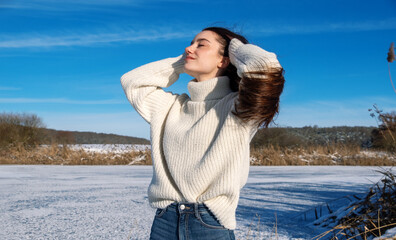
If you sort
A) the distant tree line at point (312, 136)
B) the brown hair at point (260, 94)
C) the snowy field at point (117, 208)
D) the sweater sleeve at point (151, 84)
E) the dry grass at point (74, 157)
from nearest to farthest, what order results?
the brown hair at point (260, 94), the sweater sleeve at point (151, 84), the snowy field at point (117, 208), the dry grass at point (74, 157), the distant tree line at point (312, 136)

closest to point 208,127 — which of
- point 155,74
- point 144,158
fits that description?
point 155,74

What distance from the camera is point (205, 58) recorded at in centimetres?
150

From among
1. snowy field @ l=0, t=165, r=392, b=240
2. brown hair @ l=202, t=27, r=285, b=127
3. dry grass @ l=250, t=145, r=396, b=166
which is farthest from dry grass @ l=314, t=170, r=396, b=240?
dry grass @ l=250, t=145, r=396, b=166

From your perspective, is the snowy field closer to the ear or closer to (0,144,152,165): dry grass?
the ear

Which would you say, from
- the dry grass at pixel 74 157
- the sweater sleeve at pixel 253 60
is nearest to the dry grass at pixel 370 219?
the sweater sleeve at pixel 253 60

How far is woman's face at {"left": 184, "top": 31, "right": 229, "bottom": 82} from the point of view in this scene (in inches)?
59.4

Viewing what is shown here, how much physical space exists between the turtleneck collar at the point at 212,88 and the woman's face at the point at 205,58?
0.18ft

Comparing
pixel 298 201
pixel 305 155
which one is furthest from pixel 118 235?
pixel 305 155

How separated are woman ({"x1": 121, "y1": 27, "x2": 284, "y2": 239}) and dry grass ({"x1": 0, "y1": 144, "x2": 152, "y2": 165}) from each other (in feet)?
24.3

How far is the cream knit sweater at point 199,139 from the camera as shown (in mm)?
1365

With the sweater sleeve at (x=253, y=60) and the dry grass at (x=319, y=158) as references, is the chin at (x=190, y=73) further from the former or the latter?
the dry grass at (x=319, y=158)

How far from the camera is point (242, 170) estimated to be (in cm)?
149

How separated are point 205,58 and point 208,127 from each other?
0.29 m

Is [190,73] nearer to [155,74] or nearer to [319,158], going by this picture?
[155,74]
